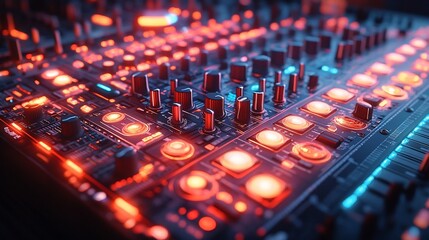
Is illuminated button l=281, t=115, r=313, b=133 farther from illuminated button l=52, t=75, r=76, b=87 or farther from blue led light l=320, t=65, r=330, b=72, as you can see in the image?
illuminated button l=52, t=75, r=76, b=87

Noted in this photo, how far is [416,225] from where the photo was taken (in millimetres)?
1766

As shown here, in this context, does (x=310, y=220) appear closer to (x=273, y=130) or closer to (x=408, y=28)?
(x=273, y=130)

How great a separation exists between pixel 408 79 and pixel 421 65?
0.50 m

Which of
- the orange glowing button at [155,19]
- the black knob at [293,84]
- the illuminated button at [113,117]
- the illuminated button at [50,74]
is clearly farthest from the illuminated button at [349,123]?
the orange glowing button at [155,19]

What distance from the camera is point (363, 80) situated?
3.33 metres

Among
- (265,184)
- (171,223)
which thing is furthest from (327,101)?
(171,223)

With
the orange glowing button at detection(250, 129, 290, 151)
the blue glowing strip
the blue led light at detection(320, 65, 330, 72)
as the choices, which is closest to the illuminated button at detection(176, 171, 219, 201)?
the orange glowing button at detection(250, 129, 290, 151)

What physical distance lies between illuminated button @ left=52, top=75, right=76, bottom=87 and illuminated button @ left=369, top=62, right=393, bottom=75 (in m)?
2.64

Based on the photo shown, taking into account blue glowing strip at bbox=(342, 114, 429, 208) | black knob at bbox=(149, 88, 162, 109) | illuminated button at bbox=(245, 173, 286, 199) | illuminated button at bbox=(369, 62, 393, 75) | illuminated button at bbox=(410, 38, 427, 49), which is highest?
black knob at bbox=(149, 88, 162, 109)

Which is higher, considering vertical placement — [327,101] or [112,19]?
[112,19]

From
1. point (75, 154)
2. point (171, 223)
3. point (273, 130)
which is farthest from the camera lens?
point (273, 130)

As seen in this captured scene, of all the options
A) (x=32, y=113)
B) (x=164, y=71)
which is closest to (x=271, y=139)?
(x=164, y=71)

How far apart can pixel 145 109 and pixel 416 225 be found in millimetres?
1786

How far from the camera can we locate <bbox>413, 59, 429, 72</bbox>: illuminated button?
3704mm
